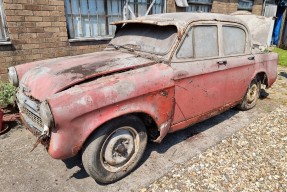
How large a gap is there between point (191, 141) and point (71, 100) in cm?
225

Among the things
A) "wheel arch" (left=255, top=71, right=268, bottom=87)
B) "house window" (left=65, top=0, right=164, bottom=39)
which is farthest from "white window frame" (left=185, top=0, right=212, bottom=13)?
"wheel arch" (left=255, top=71, right=268, bottom=87)

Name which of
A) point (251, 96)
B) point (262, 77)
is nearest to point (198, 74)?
point (251, 96)

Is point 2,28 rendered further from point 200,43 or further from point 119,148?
point 200,43

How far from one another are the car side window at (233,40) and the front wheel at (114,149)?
81.9 inches

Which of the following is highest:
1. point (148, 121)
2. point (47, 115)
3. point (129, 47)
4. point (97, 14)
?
point (97, 14)

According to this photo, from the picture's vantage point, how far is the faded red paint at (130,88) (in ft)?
8.08

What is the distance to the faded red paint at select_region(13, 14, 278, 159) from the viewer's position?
2.46 meters

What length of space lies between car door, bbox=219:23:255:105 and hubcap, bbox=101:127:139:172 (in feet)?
6.44

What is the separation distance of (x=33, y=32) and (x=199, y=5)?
6.63 metres

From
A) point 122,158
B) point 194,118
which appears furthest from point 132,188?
point 194,118

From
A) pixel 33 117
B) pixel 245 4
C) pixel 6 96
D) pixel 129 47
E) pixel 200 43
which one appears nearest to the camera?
pixel 33 117

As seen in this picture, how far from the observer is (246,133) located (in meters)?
4.21

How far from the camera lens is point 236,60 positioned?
4.13 m

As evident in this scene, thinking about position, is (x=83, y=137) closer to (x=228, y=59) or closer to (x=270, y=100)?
(x=228, y=59)
